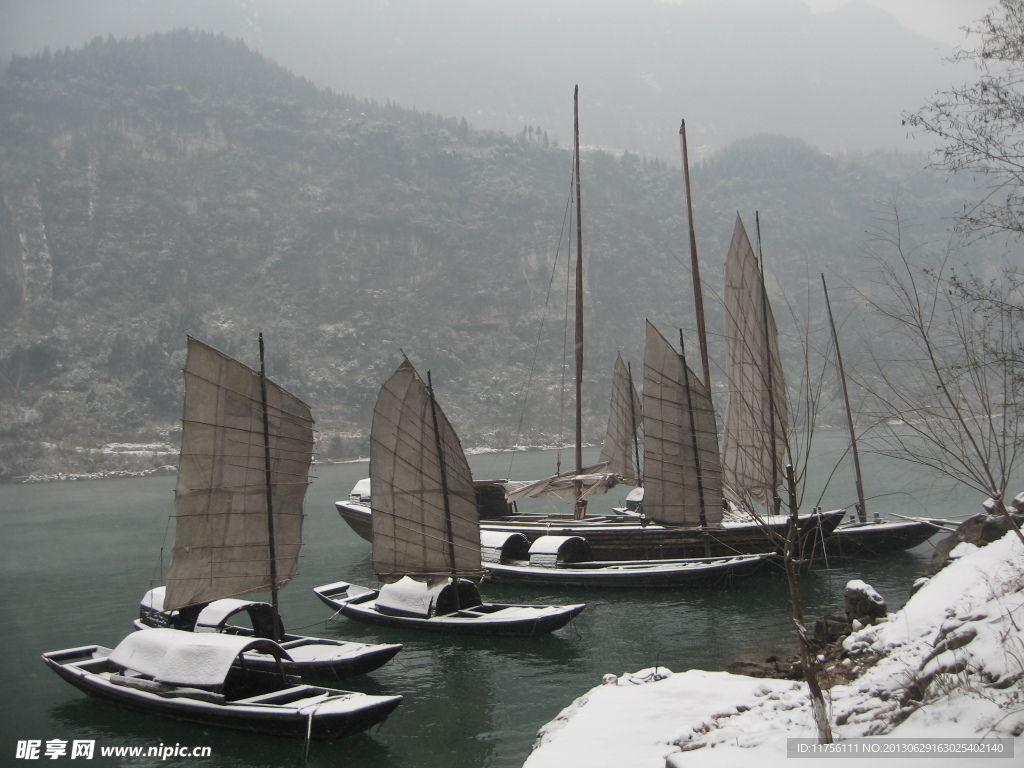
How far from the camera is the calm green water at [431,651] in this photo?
13.6m

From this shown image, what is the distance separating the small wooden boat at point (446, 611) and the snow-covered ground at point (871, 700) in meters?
5.07

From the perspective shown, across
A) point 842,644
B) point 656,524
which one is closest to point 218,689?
point 842,644

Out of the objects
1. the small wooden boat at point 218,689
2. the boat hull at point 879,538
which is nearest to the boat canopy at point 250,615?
the small wooden boat at point 218,689

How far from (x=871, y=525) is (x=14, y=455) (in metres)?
123

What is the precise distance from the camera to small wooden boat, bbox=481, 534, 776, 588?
78.2 ft

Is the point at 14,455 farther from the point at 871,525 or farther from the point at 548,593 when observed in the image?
the point at 871,525

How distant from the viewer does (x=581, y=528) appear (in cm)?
2817

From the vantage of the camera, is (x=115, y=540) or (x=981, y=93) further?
(x=115, y=540)

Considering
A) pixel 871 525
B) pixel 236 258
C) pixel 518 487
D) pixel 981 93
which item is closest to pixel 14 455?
pixel 236 258

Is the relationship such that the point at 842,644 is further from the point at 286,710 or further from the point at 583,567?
the point at 583,567

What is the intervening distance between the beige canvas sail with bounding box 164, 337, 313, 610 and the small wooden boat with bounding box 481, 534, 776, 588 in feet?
26.0

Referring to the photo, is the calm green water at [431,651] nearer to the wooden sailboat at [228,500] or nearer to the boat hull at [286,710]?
the boat hull at [286,710]

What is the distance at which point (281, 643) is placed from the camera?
16.9 meters

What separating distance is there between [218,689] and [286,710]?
1.77m
